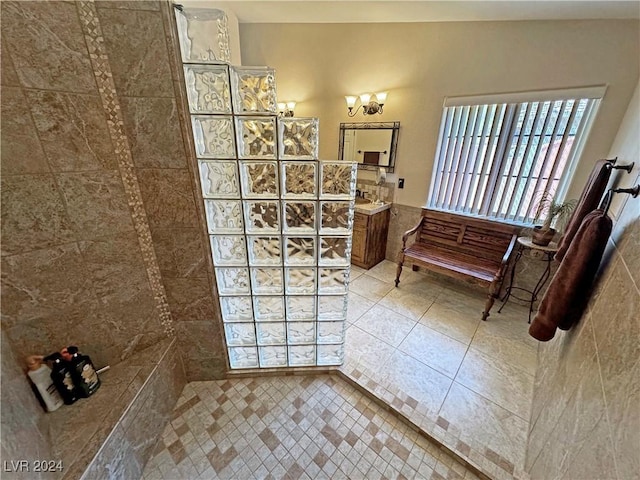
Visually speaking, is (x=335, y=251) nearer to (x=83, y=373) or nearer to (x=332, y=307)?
(x=332, y=307)

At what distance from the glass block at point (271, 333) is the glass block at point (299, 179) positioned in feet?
2.71

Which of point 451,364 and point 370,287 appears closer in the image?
point 451,364

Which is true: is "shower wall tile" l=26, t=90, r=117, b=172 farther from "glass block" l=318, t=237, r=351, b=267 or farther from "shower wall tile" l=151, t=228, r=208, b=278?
"glass block" l=318, t=237, r=351, b=267

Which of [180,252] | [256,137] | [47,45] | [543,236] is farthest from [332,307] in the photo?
[543,236]

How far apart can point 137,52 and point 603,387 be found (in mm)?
1928

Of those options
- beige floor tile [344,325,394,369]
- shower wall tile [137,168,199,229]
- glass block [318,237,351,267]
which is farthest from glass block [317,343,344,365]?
shower wall tile [137,168,199,229]

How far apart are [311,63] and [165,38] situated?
2.51 meters

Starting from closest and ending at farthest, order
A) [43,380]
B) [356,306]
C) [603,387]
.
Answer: [603,387] < [43,380] < [356,306]

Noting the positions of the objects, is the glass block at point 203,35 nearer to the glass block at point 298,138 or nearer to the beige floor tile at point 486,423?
the glass block at point 298,138

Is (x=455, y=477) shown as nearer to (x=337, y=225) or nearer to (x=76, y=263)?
(x=337, y=225)

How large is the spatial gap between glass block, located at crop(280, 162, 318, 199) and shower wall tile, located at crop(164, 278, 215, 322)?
2.24 ft

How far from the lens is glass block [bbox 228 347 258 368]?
5.21 feet

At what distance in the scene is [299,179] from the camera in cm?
120

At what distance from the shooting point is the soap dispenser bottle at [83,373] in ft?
3.67
